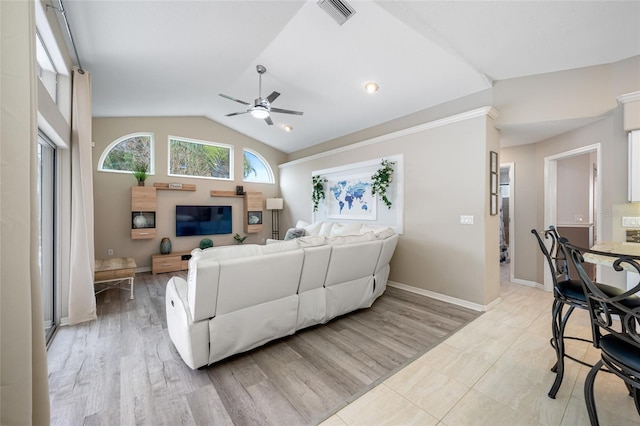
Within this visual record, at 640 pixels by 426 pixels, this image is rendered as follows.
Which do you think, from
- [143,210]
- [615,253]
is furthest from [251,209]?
[615,253]

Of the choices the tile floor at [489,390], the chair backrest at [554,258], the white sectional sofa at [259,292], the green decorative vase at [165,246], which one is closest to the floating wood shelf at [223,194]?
the green decorative vase at [165,246]

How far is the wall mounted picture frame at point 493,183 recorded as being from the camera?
3.46m

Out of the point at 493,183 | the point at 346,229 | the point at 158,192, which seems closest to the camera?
the point at 493,183

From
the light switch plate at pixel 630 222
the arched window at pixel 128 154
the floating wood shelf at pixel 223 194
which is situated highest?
the arched window at pixel 128 154

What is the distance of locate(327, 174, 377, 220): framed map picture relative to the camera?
4.92 m

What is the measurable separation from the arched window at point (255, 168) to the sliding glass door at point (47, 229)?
422cm

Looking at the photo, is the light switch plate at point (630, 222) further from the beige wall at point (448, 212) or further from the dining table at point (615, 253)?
the beige wall at point (448, 212)

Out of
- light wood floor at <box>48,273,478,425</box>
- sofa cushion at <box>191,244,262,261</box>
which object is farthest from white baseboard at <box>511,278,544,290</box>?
sofa cushion at <box>191,244,262,261</box>

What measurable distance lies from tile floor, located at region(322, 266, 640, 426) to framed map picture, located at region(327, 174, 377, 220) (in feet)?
8.87

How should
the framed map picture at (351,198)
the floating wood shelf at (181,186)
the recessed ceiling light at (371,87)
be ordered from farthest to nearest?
the floating wood shelf at (181,186)
the framed map picture at (351,198)
the recessed ceiling light at (371,87)

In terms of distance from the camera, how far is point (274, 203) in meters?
7.06

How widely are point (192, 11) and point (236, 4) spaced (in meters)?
0.43

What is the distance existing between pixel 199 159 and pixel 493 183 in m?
6.00

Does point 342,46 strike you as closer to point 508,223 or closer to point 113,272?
point 113,272
